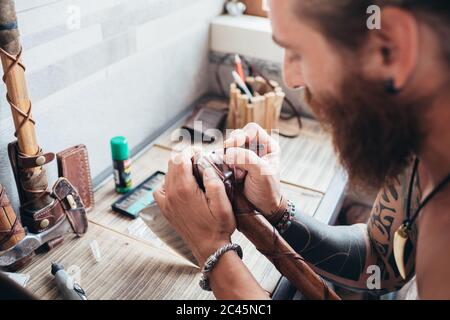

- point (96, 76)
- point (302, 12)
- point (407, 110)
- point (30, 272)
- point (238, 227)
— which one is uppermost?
point (302, 12)

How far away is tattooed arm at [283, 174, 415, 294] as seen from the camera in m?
0.99

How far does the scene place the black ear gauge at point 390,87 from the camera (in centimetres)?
68

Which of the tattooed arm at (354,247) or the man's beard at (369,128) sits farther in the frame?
the tattooed arm at (354,247)

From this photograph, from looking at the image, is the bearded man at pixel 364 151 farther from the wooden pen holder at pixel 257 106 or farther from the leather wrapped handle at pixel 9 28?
the wooden pen holder at pixel 257 106

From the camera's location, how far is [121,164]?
47.4 inches

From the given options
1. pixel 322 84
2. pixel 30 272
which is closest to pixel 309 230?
pixel 322 84

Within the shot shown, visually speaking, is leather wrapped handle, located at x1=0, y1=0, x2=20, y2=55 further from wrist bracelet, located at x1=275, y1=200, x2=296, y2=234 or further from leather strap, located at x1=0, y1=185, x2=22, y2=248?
wrist bracelet, located at x1=275, y1=200, x2=296, y2=234

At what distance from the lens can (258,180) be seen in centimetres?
91

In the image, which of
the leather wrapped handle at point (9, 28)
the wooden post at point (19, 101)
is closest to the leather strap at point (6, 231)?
the wooden post at point (19, 101)

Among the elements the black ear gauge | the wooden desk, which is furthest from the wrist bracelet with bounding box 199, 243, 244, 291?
the black ear gauge

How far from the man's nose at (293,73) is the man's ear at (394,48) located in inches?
5.5

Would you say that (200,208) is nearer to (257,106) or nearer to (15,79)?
(15,79)
